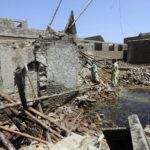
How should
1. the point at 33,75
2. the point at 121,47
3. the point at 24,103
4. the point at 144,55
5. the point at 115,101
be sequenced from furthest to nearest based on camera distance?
the point at 121,47 < the point at 144,55 < the point at 115,101 < the point at 33,75 < the point at 24,103

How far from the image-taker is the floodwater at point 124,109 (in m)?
5.25

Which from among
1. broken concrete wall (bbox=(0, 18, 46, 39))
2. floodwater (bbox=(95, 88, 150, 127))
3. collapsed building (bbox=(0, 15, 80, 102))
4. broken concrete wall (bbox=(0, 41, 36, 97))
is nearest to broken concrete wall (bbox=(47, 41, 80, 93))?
Result: collapsed building (bbox=(0, 15, 80, 102))

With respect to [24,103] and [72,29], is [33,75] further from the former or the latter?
[72,29]

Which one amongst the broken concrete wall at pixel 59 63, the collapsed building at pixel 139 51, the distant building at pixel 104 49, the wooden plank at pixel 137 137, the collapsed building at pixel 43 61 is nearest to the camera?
the wooden plank at pixel 137 137

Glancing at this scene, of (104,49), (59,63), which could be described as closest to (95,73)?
(59,63)

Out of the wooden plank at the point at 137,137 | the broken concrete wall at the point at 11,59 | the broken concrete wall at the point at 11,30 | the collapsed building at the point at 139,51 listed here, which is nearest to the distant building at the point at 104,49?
the collapsed building at the point at 139,51

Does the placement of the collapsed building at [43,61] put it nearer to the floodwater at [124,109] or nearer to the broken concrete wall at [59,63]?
the broken concrete wall at [59,63]

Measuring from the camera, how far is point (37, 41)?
547 cm

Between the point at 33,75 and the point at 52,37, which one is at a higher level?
the point at 52,37

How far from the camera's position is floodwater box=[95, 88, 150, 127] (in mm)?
5250

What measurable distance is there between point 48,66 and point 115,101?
430cm

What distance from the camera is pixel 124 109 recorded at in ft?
21.1

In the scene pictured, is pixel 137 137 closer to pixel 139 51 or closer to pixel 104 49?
pixel 104 49

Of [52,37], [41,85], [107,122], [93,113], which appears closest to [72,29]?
[52,37]
